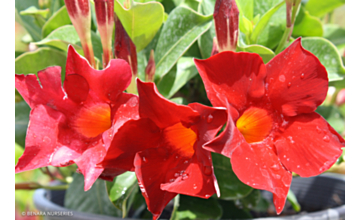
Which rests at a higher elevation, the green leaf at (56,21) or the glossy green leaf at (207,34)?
the green leaf at (56,21)

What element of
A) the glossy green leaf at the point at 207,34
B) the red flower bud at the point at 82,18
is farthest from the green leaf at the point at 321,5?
the red flower bud at the point at 82,18

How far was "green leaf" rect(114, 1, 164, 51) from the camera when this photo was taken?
40 centimetres

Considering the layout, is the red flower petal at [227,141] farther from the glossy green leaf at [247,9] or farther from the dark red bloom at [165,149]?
the glossy green leaf at [247,9]

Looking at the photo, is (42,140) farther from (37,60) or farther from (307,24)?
(307,24)

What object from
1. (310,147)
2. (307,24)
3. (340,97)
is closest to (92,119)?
(310,147)

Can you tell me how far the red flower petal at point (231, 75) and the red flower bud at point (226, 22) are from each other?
9 centimetres

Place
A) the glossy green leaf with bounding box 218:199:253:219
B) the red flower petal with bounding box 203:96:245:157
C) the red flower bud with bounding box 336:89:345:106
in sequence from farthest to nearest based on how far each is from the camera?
the red flower bud with bounding box 336:89:345:106
the glossy green leaf with bounding box 218:199:253:219
the red flower petal with bounding box 203:96:245:157

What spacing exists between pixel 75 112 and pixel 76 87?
34 millimetres

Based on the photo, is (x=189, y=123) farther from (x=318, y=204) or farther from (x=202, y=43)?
(x=318, y=204)

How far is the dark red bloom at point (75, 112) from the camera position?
0.94ft

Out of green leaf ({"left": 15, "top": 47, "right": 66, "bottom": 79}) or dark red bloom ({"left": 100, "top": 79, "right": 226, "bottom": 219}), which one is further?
green leaf ({"left": 15, "top": 47, "right": 66, "bottom": 79})

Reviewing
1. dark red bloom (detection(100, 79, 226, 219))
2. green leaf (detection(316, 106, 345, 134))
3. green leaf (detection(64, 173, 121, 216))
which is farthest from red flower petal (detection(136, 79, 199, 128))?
green leaf (detection(316, 106, 345, 134))

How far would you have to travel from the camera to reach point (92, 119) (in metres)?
0.32

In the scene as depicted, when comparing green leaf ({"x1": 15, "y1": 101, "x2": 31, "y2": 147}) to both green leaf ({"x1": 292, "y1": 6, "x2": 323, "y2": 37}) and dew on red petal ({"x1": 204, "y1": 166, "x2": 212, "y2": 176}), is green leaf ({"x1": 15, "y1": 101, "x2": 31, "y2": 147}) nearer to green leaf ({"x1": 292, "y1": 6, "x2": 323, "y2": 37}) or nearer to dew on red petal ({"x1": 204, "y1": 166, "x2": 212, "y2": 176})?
dew on red petal ({"x1": 204, "y1": 166, "x2": 212, "y2": 176})
